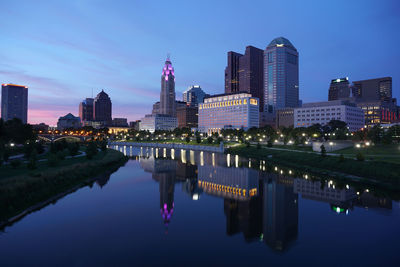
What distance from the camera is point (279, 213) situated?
3209 cm

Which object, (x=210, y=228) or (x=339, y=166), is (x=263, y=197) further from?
(x=339, y=166)

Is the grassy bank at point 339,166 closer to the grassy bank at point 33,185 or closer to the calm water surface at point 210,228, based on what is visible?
the calm water surface at point 210,228

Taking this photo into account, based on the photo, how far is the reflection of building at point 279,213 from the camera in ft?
81.2

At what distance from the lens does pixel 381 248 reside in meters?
22.0

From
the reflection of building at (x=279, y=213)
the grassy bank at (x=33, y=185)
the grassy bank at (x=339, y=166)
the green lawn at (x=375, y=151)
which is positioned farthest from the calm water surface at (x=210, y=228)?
the green lawn at (x=375, y=151)

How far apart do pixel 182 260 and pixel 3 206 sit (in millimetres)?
22479

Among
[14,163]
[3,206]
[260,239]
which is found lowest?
[260,239]

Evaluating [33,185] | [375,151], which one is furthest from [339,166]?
[33,185]

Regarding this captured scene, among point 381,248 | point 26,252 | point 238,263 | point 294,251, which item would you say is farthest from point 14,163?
point 381,248

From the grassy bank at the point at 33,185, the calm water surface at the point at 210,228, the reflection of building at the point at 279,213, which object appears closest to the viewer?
the calm water surface at the point at 210,228

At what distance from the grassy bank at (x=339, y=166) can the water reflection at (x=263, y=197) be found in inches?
240

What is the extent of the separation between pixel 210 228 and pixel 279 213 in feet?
34.7

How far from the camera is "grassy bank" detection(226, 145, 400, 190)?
4334 cm

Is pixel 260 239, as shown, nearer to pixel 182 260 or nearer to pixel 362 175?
pixel 182 260
